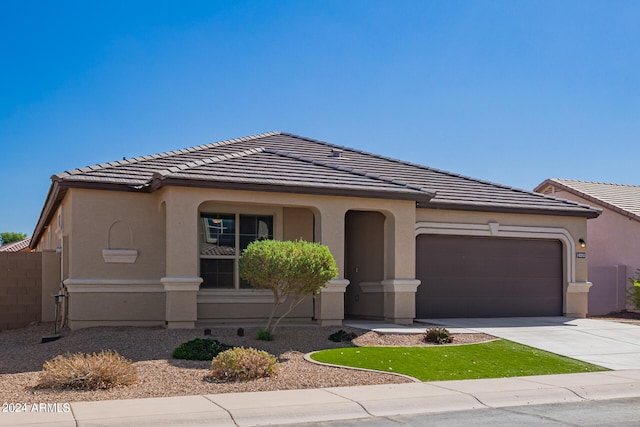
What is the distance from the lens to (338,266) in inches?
667

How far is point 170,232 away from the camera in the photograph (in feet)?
50.9

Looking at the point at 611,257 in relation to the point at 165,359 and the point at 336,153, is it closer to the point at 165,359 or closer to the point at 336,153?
the point at 336,153

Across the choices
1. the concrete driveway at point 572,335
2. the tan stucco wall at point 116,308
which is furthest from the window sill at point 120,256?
the concrete driveway at point 572,335

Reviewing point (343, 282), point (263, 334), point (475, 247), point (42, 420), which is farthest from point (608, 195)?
point (42, 420)

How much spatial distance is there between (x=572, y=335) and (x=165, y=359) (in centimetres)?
968

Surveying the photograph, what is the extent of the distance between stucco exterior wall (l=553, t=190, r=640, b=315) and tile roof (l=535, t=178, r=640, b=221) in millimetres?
282

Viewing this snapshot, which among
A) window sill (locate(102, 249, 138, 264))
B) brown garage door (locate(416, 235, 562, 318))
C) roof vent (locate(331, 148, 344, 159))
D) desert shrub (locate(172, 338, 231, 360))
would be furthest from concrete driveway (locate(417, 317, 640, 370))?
window sill (locate(102, 249, 138, 264))

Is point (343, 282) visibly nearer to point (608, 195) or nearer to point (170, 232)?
point (170, 232)

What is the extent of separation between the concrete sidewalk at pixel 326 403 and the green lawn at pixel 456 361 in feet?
2.05

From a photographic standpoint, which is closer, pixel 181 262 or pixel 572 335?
pixel 181 262

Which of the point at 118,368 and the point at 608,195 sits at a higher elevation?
the point at 608,195

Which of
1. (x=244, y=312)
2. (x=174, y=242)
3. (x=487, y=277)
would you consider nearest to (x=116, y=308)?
(x=174, y=242)

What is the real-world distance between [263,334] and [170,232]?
10.2 feet

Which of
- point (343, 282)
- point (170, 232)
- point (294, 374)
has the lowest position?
point (294, 374)
